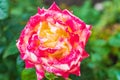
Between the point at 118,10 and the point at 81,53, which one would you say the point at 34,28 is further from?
the point at 118,10

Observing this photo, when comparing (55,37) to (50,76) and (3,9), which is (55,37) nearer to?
(50,76)

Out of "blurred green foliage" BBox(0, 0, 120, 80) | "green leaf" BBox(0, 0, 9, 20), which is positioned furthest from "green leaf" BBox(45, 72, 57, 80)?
"green leaf" BBox(0, 0, 9, 20)

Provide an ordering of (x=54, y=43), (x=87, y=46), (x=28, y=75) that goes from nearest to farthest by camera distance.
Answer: (x=54, y=43)
(x=28, y=75)
(x=87, y=46)

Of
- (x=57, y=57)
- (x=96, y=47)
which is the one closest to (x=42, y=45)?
(x=57, y=57)

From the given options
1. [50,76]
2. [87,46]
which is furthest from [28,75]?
[87,46]

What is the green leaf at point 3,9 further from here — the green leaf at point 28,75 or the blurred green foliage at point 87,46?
the green leaf at point 28,75

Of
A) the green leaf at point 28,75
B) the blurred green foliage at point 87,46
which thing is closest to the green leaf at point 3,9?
the blurred green foliage at point 87,46
